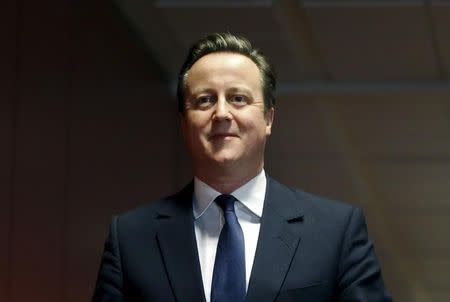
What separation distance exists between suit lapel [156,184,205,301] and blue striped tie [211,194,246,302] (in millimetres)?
37

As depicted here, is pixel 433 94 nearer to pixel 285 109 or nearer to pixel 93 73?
pixel 285 109

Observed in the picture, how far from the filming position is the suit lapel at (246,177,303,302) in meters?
2.27

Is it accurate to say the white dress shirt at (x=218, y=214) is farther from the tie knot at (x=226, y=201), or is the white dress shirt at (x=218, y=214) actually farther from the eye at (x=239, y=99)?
the eye at (x=239, y=99)

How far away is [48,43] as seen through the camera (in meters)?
4.63

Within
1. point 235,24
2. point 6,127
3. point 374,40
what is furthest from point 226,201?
point 374,40

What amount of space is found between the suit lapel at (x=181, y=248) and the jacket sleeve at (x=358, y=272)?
279 mm

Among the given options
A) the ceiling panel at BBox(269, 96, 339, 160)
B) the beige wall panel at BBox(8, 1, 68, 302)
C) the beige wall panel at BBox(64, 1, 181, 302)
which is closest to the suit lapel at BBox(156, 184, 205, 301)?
the beige wall panel at BBox(8, 1, 68, 302)

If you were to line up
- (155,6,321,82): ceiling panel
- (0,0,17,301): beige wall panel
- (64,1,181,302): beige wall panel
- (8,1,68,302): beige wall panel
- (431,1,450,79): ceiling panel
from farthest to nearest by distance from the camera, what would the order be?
(155,6,321,82): ceiling panel
(431,1,450,79): ceiling panel
(64,1,181,302): beige wall panel
(8,1,68,302): beige wall panel
(0,0,17,301): beige wall panel

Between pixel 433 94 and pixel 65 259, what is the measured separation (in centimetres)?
299

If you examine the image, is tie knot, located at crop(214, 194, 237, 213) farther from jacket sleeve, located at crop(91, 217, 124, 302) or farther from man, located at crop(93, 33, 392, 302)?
jacket sleeve, located at crop(91, 217, 124, 302)

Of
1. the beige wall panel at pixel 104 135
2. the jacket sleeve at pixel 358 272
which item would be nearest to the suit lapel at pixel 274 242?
the jacket sleeve at pixel 358 272

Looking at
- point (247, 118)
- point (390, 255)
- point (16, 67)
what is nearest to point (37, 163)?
point (16, 67)

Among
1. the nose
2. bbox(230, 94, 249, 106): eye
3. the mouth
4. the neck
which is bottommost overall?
the neck

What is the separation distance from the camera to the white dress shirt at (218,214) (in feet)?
7.72
